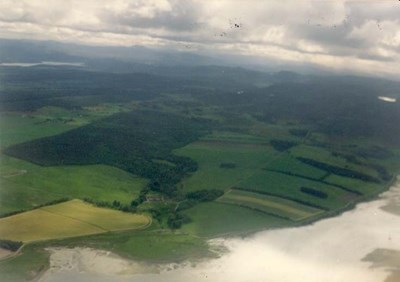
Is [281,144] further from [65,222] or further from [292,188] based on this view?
[65,222]

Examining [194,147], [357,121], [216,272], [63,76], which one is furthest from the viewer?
[63,76]

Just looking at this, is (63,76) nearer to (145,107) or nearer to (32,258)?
(145,107)

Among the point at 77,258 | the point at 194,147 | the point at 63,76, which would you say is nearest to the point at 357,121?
the point at 194,147

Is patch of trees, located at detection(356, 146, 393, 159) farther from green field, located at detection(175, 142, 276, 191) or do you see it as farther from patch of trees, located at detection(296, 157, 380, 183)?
green field, located at detection(175, 142, 276, 191)

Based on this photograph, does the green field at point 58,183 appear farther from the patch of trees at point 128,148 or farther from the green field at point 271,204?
the green field at point 271,204

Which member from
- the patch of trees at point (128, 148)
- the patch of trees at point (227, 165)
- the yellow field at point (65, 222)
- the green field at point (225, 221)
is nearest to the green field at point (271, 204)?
the green field at point (225, 221)

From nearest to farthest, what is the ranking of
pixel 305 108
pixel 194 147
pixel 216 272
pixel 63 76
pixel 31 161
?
pixel 216 272 → pixel 31 161 → pixel 194 147 → pixel 305 108 → pixel 63 76

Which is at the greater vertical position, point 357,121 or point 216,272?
point 357,121
